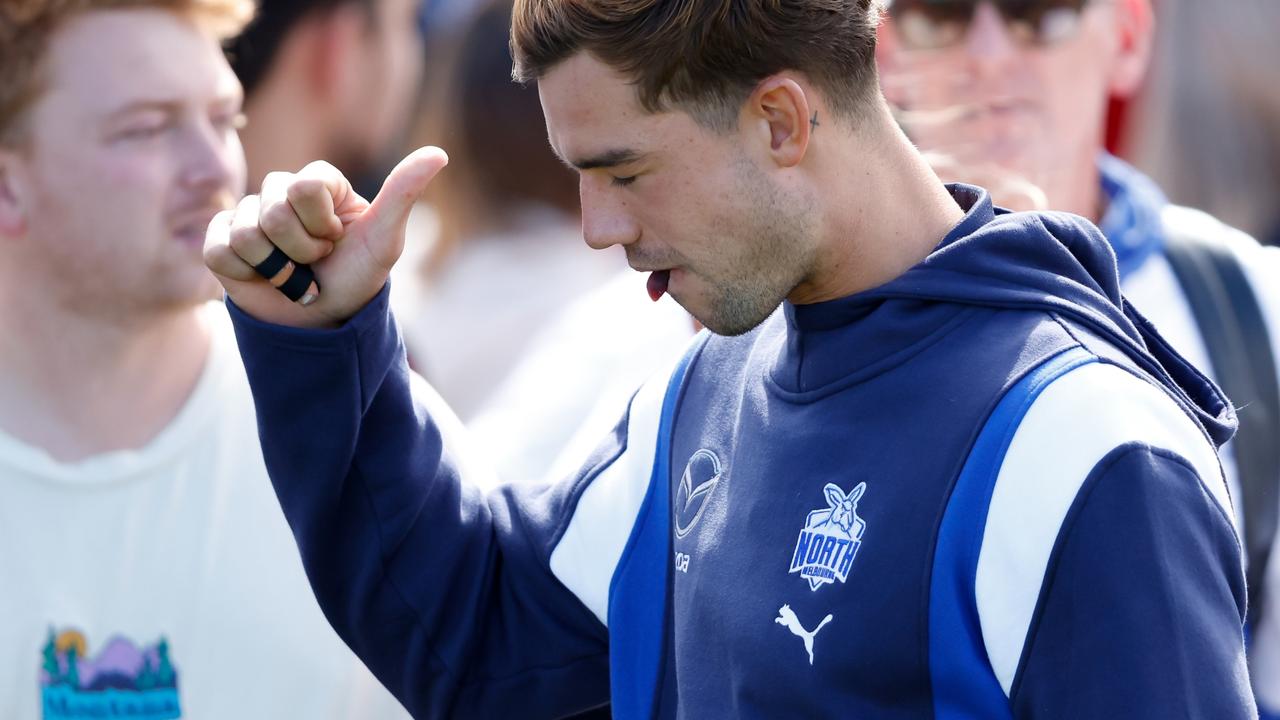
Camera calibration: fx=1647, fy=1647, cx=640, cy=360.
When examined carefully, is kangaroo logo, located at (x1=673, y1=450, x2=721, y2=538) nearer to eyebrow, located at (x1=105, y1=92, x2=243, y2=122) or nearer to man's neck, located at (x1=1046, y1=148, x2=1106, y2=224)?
eyebrow, located at (x1=105, y1=92, x2=243, y2=122)

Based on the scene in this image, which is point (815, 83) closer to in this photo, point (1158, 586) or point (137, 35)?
point (1158, 586)

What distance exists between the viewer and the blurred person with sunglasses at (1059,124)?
2766 mm

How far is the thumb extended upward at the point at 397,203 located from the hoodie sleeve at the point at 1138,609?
818mm

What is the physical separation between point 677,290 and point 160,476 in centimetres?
109

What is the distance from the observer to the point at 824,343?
72.0 inches

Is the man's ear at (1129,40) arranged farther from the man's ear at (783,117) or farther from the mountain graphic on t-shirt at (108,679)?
the mountain graphic on t-shirt at (108,679)

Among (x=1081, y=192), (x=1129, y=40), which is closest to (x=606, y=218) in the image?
(x=1081, y=192)

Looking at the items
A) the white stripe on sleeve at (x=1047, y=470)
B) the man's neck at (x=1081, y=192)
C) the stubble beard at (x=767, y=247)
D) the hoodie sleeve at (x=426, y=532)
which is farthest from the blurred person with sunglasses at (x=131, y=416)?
the man's neck at (x=1081, y=192)

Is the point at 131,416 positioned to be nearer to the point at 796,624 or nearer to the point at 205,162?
the point at 205,162

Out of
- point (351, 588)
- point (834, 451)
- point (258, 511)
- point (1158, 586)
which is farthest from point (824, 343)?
point (258, 511)

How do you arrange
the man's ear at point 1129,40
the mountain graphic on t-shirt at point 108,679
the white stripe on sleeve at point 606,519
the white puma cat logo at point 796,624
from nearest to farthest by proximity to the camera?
the white puma cat logo at point 796,624 → the white stripe on sleeve at point 606,519 → the mountain graphic on t-shirt at point 108,679 → the man's ear at point 1129,40

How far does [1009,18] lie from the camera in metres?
3.07

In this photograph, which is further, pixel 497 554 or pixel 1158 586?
pixel 497 554

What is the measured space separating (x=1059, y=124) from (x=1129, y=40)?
0.96 feet
